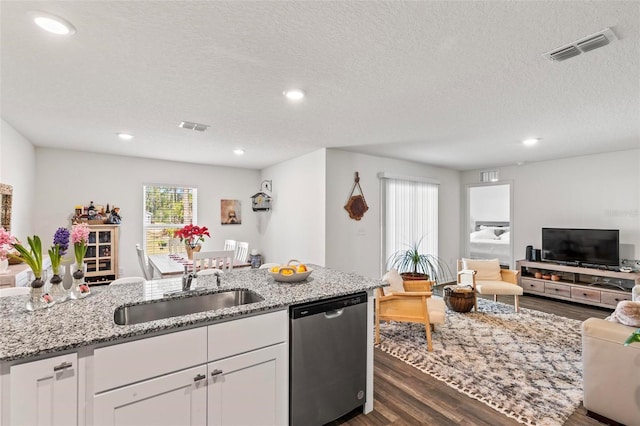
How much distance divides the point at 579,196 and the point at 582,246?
0.88 m

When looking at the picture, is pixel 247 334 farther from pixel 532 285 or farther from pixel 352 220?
pixel 532 285

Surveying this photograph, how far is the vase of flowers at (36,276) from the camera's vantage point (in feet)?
5.44

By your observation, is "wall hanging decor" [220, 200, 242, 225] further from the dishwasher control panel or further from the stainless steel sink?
the dishwasher control panel

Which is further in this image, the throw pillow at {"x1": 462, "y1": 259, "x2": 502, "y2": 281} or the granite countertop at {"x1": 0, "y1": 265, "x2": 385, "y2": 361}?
the throw pillow at {"x1": 462, "y1": 259, "x2": 502, "y2": 281}

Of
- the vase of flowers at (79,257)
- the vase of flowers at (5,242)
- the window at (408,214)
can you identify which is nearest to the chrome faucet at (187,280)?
the vase of flowers at (79,257)

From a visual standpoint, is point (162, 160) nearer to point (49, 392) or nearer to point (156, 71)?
point (156, 71)

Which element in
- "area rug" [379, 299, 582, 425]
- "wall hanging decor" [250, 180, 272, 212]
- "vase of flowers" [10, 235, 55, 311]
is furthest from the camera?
"wall hanging decor" [250, 180, 272, 212]

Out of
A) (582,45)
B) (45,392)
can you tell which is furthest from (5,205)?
(582,45)

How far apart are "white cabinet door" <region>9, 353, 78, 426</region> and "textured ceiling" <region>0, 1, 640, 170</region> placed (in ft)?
5.49

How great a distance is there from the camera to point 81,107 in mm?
2836

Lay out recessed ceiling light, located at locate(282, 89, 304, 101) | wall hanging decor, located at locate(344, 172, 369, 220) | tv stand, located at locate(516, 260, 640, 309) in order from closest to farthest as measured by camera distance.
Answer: recessed ceiling light, located at locate(282, 89, 304, 101)
tv stand, located at locate(516, 260, 640, 309)
wall hanging decor, located at locate(344, 172, 369, 220)

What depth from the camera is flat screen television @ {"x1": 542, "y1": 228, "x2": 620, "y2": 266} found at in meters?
4.54

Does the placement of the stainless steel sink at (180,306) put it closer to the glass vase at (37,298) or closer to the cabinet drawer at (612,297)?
the glass vase at (37,298)

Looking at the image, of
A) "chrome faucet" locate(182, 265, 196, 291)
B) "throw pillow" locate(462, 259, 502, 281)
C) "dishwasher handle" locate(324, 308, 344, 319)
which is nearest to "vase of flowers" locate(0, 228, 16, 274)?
"chrome faucet" locate(182, 265, 196, 291)
